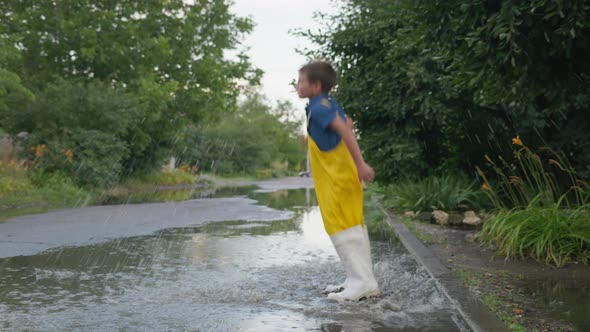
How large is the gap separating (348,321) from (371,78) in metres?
9.93

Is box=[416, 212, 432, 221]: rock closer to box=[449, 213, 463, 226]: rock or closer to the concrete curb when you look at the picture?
box=[449, 213, 463, 226]: rock

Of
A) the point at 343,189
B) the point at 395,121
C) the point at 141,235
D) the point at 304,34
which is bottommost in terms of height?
the point at 141,235

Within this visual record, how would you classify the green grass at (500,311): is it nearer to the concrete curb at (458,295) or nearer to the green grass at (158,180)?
the concrete curb at (458,295)

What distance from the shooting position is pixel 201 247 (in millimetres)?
8477

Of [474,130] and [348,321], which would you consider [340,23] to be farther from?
[348,321]

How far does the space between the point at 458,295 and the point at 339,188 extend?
1.22 metres

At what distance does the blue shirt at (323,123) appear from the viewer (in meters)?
5.02

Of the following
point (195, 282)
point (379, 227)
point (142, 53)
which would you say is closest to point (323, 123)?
point (195, 282)

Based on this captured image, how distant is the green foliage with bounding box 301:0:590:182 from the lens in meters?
5.27

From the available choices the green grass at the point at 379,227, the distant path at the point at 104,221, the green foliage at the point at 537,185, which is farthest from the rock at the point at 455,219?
the distant path at the point at 104,221

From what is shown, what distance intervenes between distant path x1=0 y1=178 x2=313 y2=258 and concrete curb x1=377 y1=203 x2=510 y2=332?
4.49 metres

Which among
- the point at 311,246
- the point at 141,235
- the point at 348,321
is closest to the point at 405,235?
the point at 311,246

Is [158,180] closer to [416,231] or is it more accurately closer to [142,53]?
[142,53]

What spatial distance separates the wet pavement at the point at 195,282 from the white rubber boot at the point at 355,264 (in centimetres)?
10
